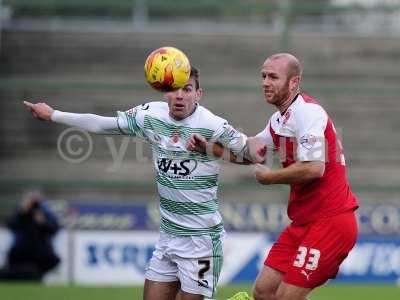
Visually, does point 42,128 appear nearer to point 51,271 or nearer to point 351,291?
point 51,271

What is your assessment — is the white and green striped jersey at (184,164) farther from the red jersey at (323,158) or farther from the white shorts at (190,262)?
the red jersey at (323,158)

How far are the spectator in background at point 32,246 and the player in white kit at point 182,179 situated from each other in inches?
297

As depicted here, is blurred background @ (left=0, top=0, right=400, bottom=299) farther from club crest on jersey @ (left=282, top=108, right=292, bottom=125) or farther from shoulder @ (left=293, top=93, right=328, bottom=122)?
shoulder @ (left=293, top=93, right=328, bottom=122)

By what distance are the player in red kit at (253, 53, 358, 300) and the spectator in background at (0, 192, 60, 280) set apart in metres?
7.93

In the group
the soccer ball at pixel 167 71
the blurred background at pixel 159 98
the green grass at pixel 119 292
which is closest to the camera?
the soccer ball at pixel 167 71

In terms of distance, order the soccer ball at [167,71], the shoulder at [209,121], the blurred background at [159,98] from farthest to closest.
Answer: the blurred background at [159,98], the shoulder at [209,121], the soccer ball at [167,71]

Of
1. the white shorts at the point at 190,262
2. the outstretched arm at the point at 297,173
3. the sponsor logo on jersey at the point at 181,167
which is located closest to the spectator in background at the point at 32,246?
the white shorts at the point at 190,262

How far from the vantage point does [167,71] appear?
716 cm

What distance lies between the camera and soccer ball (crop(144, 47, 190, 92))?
716cm

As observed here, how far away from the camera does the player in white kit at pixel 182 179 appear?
740cm

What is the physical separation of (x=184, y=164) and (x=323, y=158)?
3.43ft

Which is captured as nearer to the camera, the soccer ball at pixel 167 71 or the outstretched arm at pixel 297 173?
the outstretched arm at pixel 297 173

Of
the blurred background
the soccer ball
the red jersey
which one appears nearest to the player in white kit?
the soccer ball

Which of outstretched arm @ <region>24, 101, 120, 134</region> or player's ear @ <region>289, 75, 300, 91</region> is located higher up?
player's ear @ <region>289, 75, 300, 91</region>
